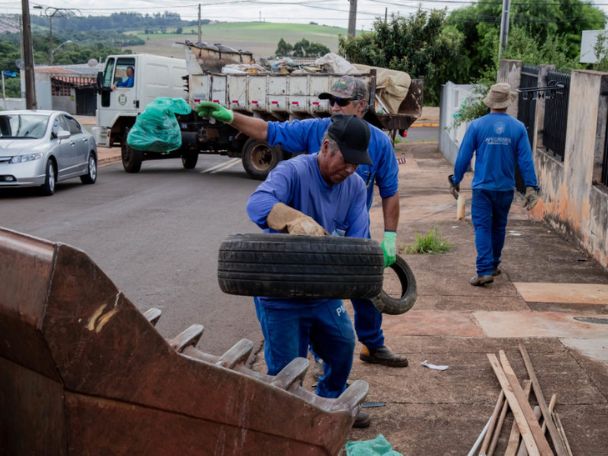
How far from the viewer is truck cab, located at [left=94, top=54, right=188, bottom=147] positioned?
22594mm

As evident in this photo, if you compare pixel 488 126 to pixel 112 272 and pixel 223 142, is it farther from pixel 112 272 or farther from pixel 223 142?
pixel 223 142

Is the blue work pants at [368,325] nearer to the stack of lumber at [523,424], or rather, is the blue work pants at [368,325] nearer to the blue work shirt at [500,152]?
the stack of lumber at [523,424]

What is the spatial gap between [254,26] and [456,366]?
14137 cm

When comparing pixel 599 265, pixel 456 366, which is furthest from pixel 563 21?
pixel 456 366

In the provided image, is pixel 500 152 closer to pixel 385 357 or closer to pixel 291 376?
pixel 385 357

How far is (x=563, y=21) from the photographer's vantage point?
151 ft

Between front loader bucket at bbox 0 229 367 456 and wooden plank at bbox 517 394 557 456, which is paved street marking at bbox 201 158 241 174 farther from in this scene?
front loader bucket at bbox 0 229 367 456

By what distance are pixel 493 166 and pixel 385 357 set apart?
326 cm

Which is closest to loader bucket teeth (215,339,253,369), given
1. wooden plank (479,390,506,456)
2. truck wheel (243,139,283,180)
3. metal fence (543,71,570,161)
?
wooden plank (479,390,506,456)

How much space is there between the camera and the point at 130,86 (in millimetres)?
22656

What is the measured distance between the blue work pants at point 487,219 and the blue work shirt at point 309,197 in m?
4.40

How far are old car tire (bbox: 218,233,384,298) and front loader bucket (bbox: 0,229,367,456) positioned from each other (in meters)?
0.76

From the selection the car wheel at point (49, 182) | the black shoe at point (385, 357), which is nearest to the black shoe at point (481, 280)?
the black shoe at point (385, 357)

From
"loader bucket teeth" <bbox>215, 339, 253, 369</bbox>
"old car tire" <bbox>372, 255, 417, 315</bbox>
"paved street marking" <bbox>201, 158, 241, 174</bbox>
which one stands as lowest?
"paved street marking" <bbox>201, 158, 241, 174</bbox>
